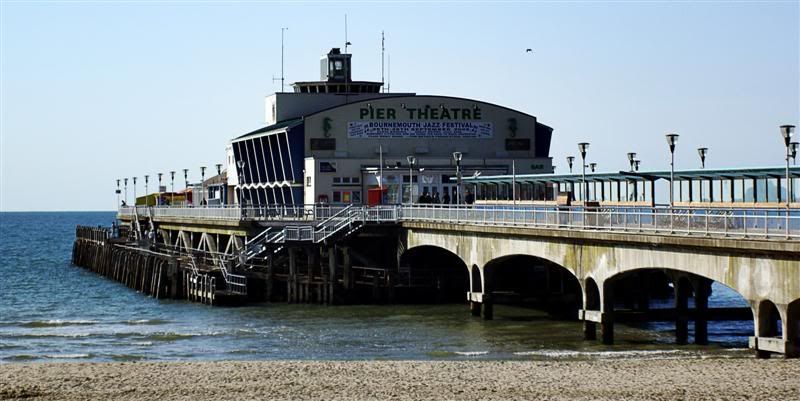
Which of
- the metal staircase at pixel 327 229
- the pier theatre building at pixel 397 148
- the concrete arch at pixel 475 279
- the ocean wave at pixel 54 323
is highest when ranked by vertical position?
the pier theatre building at pixel 397 148

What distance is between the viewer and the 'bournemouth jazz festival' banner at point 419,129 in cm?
8375

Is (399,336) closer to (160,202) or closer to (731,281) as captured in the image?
(731,281)

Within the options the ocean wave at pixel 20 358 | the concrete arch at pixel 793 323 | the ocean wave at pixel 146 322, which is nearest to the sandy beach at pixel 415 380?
the concrete arch at pixel 793 323

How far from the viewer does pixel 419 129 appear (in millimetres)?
84938

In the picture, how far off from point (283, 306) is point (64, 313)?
10.9 meters

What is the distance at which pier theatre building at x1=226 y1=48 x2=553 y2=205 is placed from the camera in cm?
8100

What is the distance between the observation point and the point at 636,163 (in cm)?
7075

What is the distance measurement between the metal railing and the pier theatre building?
3.58m

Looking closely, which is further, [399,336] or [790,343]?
[399,336]

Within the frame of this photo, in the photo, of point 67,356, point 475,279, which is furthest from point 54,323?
point 475,279

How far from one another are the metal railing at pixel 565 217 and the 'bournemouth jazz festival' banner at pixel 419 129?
6608 mm

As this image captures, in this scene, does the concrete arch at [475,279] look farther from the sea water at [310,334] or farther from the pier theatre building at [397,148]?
the pier theatre building at [397,148]

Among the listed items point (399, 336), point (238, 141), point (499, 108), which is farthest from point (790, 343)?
point (238, 141)

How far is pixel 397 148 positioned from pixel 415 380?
48129 mm
